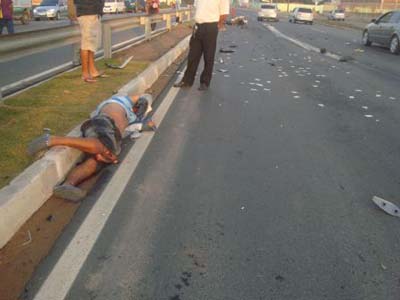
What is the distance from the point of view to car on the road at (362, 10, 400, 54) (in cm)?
1775

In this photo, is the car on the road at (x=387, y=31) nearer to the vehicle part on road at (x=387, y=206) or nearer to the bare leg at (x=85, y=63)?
the bare leg at (x=85, y=63)

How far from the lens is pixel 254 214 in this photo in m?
3.75

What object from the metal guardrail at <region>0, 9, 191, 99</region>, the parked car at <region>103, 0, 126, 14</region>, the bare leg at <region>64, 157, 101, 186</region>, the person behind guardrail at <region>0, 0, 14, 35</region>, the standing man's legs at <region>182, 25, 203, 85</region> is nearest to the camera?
the bare leg at <region>64, 157, 101, 186</region>

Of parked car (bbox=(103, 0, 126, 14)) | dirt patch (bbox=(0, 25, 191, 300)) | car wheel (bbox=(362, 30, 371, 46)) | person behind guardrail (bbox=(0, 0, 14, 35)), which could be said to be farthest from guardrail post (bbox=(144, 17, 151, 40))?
parked car (bbox=(103, 0, 126, 14))

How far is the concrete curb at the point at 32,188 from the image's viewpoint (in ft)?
10.5

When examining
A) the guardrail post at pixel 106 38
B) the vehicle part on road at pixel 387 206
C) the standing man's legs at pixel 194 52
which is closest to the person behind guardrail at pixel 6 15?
the guardrail post at pixel 106 38

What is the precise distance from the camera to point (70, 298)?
8.66ft

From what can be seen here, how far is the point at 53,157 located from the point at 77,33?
5.58 m

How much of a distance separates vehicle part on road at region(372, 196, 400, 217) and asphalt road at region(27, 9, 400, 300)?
66 millimetres

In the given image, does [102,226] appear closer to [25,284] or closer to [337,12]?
[25,284]

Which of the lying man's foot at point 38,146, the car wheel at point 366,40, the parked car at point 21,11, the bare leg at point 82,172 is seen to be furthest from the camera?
the parked car at point 21,11

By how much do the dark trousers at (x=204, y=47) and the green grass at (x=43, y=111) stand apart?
3.91 feet

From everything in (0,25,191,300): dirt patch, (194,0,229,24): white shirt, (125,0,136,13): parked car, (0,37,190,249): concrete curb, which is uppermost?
(194,0,229,24): white shirt

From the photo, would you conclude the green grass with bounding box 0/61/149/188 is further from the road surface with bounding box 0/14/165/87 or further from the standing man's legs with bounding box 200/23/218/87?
the standing man's legs with bounding box 200/23/218/87
